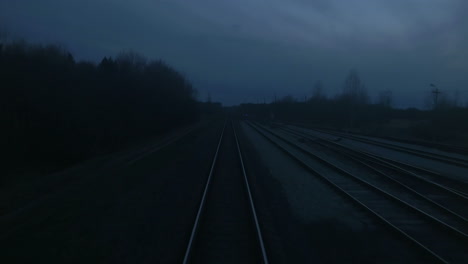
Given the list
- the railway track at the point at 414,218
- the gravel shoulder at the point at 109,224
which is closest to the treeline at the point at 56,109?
the gravel shoulder at the point at 109,224

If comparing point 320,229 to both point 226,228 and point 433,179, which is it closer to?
point 226,228

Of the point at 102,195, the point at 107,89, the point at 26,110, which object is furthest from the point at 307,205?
the point at 107,89

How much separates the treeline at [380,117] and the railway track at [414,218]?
27.7 m

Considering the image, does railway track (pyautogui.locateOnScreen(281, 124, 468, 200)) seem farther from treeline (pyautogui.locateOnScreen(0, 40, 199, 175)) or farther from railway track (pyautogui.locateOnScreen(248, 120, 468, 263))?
treeline (pyautogui.locateOnScreen(0, 40, 199, 175))

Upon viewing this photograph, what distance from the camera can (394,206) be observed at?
11414 millimetres

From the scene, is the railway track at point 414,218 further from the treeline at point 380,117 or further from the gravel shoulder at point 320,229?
the treeline at point 380,117

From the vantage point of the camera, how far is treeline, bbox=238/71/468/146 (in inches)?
1818

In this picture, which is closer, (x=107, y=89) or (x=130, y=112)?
(x=107, y=89)

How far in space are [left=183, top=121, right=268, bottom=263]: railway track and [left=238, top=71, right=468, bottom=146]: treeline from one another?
31119mm

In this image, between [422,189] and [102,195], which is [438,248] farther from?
[102,195]

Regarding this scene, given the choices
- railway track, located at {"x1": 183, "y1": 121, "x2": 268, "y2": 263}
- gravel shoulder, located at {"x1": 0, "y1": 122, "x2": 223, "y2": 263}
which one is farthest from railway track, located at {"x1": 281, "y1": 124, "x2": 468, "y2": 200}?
gravel shoulder, located at {"x1": 0, "y1": 122, "x2": 223, "y2": 263}

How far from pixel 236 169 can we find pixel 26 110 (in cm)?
1042

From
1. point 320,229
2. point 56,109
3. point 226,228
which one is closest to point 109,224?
point 226,228

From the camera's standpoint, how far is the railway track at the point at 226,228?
23.6 feet
